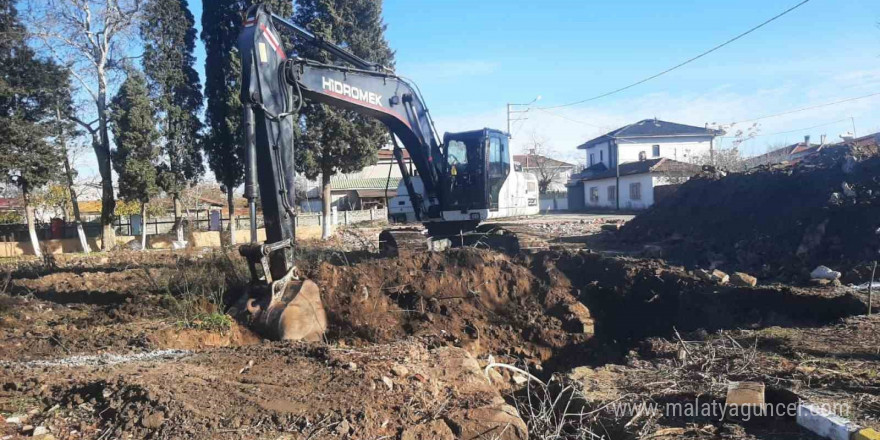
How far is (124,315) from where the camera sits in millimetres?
6953

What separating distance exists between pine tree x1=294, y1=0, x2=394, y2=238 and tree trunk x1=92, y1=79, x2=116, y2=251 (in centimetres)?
722

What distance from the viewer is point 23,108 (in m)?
20.8

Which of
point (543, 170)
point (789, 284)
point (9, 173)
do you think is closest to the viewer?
Answer: point (789, 284)

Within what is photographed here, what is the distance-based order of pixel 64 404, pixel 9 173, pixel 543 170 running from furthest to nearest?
1. pixel 543 170
2. pixel 9 173
3. pixel 64 404

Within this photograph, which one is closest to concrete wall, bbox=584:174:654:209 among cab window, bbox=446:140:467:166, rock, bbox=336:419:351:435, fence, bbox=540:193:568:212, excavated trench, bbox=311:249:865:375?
fence, bbox=540:193:568:212

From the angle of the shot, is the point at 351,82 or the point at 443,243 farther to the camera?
the point at 443,243

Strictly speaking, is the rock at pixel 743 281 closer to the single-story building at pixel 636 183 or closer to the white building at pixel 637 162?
the single-story building at pixel 636 183

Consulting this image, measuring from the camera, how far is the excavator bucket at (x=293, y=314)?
6.31 meters

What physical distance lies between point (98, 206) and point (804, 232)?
42.7 m

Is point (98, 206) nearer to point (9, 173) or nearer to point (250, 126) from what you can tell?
point (9, 173)

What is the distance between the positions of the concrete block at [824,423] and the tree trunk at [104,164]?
2418cm

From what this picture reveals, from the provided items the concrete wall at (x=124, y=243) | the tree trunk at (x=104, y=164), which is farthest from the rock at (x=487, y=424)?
the tree trunk at (x=104, y=164)

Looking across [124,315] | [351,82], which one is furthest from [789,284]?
[124,315]

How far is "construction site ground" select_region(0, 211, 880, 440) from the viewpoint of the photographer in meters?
3.89
